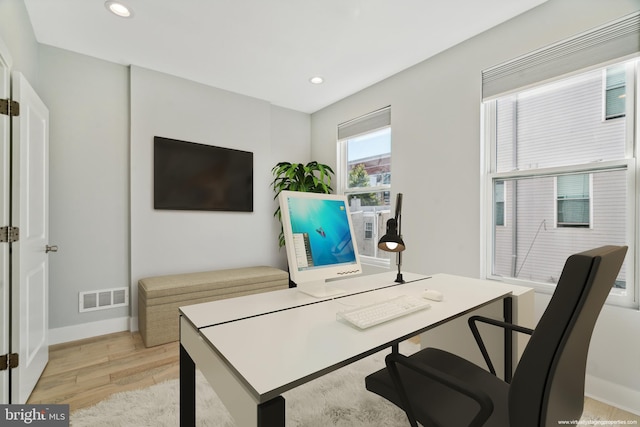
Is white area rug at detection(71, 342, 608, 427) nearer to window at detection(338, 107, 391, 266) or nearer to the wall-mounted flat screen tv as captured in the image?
window at detection(338, 107, 391, 266)

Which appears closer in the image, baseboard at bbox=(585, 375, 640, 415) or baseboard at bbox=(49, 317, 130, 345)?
baseboard at bbox=(585, 375, 640, 415)

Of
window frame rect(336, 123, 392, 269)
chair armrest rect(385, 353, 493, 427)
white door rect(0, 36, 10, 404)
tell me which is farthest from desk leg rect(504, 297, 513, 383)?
white door rect(0, 36, 10, 404)

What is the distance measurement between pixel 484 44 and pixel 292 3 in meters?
1.61

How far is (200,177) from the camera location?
3359mm

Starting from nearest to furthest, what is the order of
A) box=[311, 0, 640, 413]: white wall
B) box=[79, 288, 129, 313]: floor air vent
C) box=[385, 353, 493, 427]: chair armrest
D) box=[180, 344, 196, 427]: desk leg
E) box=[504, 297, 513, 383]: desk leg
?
box=[385, 353, 493, 427]: chair armrest, box=[180, 344, 196, 427]: desk leg, box=[504, 297, 513, 383]: desk leg, box=[311, 0, 640, 413]: white wall, box=[79, 288, 129, 313]: floor air vent

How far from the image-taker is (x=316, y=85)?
11.4ft

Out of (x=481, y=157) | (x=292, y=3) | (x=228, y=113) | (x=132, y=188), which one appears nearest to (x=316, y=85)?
(x=228, y=113)

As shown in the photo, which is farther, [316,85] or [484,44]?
[316,85]

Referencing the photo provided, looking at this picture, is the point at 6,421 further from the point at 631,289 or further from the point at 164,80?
the point at 631,289

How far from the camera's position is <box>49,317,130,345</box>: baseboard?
8.84 ft

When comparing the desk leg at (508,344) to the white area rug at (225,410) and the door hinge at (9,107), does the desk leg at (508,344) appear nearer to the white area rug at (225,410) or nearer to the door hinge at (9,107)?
the white area rug at (225,410)

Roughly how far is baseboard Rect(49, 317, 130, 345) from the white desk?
228 cm

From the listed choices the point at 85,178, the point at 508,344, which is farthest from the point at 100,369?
the point at 508,344

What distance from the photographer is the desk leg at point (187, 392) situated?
3.99 feet
